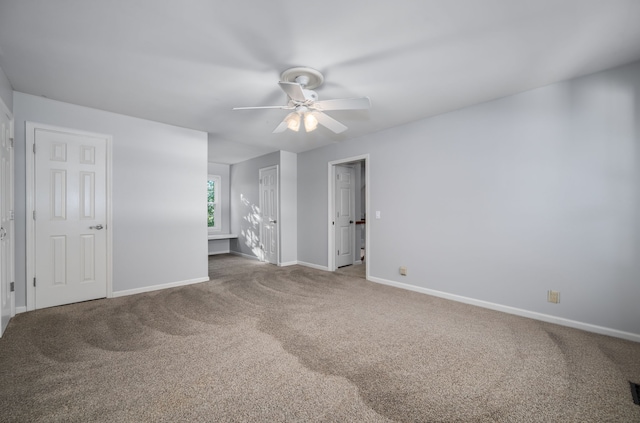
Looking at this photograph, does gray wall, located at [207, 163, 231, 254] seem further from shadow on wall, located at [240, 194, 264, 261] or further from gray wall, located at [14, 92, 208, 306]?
gray wall, located at [14, 92, 208, 306]

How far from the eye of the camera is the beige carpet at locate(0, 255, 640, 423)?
1.57 metres

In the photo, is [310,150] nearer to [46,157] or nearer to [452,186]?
[452,186]

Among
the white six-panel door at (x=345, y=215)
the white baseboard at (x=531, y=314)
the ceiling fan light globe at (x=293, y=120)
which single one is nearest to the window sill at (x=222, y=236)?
the white six-panel door at (x=345, y=215)

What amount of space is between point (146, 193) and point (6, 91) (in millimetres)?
1602

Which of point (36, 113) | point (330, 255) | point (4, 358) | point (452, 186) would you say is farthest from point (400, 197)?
point (36, 113)

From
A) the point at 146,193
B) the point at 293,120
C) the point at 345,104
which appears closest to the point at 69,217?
the point at 146,193

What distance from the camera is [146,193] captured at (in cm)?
384

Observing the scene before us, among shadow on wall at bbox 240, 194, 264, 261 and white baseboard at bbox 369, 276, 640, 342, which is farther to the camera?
shadow on wall at bbox 240, 194, 264, 261

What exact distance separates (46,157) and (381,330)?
4.14m

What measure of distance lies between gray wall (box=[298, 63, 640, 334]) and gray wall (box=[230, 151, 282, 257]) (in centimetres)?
323

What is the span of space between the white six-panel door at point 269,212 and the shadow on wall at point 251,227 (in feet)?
0.64

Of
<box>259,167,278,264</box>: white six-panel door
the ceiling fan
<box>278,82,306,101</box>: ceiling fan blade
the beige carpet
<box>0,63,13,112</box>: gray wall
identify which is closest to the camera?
the beige carpet

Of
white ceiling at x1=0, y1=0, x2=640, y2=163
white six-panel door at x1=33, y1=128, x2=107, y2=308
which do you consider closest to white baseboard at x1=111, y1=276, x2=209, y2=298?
white six-panel door at x1=33, y1=128, x2=107, y2=308

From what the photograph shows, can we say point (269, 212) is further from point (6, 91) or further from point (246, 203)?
point (6, 91)
